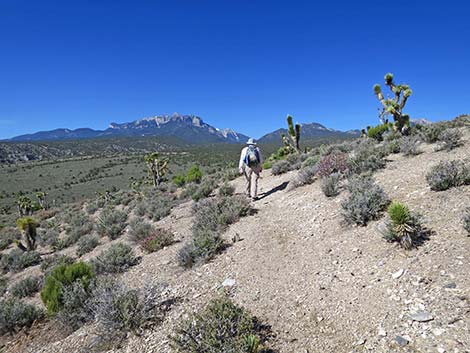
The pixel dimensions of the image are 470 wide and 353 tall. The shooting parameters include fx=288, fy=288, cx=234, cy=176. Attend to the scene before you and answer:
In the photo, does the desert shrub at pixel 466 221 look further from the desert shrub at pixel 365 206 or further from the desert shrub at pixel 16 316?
the desert shrub at pixel 16 316

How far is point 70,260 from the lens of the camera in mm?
10867

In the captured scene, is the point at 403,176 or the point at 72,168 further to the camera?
the point at 72,168

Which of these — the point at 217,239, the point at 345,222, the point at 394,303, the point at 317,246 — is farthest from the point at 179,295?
the point at 345,222

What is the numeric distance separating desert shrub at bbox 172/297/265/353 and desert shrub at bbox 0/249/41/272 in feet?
39.3

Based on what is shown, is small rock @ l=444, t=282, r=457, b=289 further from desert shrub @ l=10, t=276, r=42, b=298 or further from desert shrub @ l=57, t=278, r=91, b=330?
desert shrub @ l=10, t=276, r=42, b=298

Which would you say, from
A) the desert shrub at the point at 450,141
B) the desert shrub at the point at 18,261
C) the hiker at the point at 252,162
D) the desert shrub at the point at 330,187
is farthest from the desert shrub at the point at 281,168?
the desert shrub at the point at 18,261

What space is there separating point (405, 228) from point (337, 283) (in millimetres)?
1513

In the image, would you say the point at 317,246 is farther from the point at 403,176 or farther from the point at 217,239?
the point at 403,176

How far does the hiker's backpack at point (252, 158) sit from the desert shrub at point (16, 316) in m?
7.22

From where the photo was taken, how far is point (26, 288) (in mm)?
8508

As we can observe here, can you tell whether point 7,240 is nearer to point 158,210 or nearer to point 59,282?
point 158,210

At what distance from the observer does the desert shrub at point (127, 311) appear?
429 cm

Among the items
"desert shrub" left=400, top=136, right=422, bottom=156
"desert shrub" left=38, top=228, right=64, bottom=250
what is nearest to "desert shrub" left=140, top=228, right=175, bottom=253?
"desert shrub" left=38, top=228, right=64, bottom=250

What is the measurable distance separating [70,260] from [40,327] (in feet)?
17.8
